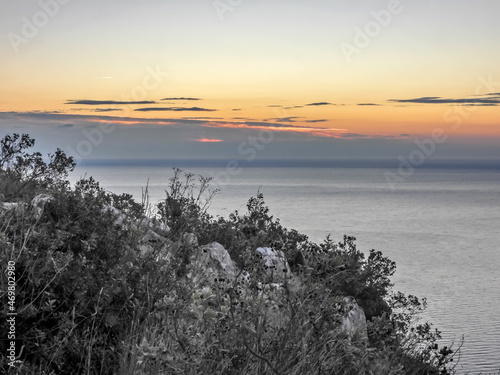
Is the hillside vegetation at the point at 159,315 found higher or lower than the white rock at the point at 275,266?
lower

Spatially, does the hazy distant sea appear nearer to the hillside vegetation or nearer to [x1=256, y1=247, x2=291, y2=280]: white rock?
[x1=256, y1=247, x2=291, y2=280]: white rock

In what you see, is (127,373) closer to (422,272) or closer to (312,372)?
(312,372)

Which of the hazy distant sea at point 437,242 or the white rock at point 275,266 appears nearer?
the white rock at point 275,266

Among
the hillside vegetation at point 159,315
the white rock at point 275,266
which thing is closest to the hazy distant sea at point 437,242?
the white rock at point 275,266

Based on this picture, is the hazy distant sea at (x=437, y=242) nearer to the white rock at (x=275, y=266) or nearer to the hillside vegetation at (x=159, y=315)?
the white rock at (x=275, y=266)

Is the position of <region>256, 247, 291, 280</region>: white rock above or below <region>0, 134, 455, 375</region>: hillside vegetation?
above

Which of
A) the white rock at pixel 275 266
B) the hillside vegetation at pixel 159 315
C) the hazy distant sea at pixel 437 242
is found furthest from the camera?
the hazy distant sea at pixel 437 242

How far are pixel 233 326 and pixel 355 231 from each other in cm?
5075

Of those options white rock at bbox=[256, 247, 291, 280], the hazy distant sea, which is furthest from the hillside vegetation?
the hazy distant sea

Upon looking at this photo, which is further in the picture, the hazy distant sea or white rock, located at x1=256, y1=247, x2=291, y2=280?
the hazy distant sea

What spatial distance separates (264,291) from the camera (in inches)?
181

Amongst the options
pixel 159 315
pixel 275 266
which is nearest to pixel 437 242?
pixel 275 266

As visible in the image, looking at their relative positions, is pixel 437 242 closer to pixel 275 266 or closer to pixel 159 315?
pixel 275 266

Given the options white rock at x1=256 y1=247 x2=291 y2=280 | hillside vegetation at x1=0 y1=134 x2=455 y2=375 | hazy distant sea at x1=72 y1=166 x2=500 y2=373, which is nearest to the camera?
hillside vegetation at x1=0 y1=134 x2=455 y2=375
